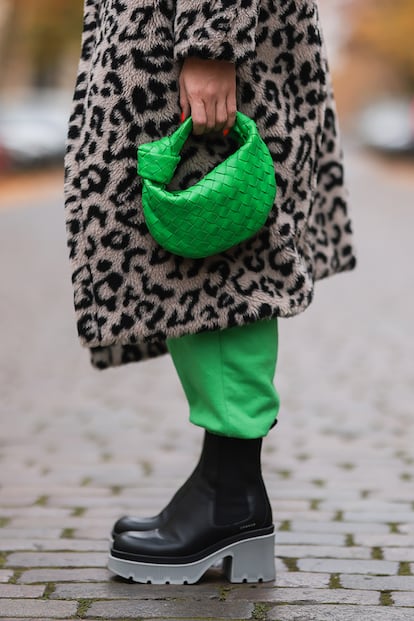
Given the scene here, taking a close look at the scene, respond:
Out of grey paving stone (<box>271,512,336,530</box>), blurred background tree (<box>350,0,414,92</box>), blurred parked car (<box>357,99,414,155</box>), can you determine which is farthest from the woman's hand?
blurred background tree (<box>350,0,414,92</box>)

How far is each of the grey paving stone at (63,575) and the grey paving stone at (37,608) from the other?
0.15 m

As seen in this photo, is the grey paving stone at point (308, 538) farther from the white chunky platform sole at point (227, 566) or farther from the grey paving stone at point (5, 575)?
the grey paving stone at point (5, 575)

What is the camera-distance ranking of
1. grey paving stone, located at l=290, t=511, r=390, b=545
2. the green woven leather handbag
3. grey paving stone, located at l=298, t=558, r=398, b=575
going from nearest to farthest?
the green woven leather handbag
grey paving stone, located at l=298, t=558, r=398, b=575
grey paving stone, located at l=290, t=511, r=390, b=545

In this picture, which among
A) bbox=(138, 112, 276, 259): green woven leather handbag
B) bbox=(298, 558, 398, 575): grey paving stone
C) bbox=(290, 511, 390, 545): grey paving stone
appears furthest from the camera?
bbox=(290, 511, 390, 545): grey paving stone

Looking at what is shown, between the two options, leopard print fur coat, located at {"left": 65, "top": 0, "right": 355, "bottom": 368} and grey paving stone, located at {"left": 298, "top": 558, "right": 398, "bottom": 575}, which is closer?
leopard print fur coat, located at {"left": 65, "top": 0, "right": 355, "bottom": 368}

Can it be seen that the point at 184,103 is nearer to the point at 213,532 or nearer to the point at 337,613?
the point at 213,532

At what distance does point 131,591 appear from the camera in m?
2.47

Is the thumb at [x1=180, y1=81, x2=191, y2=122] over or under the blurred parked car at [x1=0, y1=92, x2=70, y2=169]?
under

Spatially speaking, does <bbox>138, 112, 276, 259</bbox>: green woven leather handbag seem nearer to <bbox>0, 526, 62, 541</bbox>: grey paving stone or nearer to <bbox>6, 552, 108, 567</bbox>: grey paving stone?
<bbox>6, 552, 108, 567</bbox>: grey paving stone

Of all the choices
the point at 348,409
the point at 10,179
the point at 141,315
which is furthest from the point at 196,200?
the point at 10,179

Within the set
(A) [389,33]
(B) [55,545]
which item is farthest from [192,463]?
(A) [389,33]

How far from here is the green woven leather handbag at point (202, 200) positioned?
2254 millimetres

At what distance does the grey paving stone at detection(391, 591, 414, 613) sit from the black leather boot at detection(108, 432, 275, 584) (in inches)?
11.1

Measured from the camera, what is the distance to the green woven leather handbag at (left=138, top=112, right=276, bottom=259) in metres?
2.25
